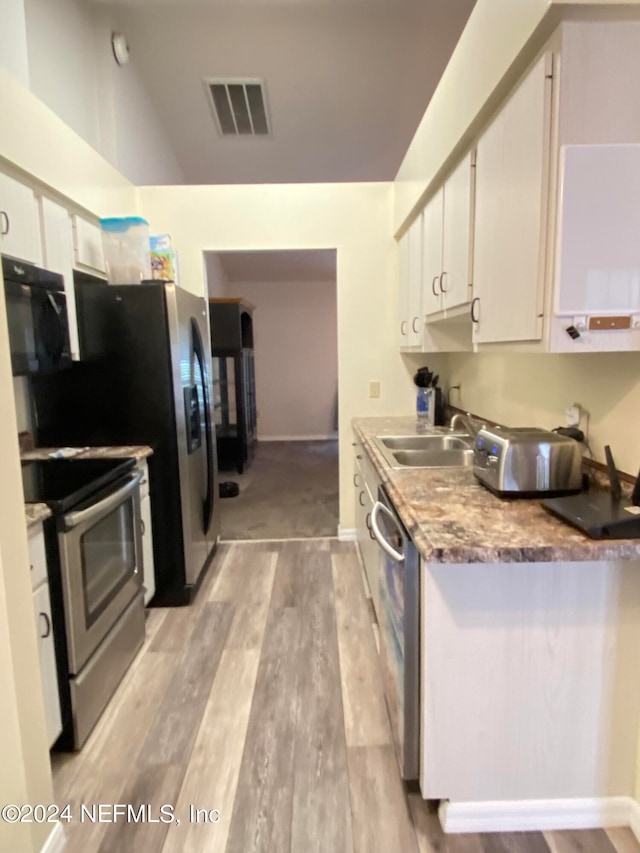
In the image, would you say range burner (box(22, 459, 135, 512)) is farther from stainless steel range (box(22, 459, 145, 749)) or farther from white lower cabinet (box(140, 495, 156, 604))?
white lower cabinet (box(140, 495, 156, 604))

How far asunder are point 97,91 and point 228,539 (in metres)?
3.30

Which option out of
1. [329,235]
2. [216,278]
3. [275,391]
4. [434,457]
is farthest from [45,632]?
[275,391]

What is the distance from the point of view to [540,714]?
138cm

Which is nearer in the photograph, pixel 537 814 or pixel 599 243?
pixel 599 243

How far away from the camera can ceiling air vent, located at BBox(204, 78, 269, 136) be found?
3982mm

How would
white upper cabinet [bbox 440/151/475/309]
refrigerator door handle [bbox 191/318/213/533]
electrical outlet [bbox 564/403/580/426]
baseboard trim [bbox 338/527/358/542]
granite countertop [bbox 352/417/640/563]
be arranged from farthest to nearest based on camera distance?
baseboard trim [bbox 338/527/358/542]
refrigerator door handle [bbox 191/318/213/533]
white upper cabinet [bbox 440/151/475/309]
electrical outlet [bbox 564/403/580/426]
granite countertop [bbox 352/417/640/563]

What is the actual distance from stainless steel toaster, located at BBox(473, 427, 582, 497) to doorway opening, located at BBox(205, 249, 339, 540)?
242cm

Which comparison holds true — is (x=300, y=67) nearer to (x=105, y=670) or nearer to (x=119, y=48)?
(x=119, y=48)

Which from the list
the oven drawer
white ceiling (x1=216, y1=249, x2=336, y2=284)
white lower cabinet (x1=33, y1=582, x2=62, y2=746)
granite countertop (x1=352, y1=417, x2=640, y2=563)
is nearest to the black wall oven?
white lower cabinet (x1=33, y1=582, x2=62, y2=746)

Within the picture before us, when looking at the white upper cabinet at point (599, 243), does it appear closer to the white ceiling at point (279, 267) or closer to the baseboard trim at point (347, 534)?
the baseboard trim at point (347, 534)

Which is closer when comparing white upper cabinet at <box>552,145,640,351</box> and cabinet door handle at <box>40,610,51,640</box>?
white upper cabinet at <box>552,145,640,351</box>

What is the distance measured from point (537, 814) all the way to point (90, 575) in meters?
1.70

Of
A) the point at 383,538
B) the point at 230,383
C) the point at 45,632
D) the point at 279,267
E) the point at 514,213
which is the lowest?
the point at 45,632

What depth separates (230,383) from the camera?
6.04m
